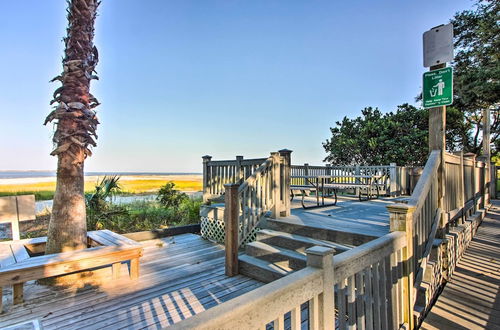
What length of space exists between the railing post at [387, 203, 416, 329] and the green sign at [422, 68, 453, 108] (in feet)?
5.88

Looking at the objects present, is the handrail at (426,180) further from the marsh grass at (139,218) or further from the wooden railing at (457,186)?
the marsh grass at (139,218)

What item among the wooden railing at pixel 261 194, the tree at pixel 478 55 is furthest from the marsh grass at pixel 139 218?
the tree at pixel 478 55

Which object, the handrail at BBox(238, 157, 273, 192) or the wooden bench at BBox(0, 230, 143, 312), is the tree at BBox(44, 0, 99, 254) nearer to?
the wooden bench at BBox(0, 230, 143, 312)

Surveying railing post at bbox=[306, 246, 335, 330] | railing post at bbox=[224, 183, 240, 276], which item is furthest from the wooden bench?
railing post at bbox=[306, 246, 335, 330]

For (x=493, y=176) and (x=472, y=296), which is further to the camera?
(x=493, y=176)

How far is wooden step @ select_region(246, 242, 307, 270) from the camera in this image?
344 centimetres

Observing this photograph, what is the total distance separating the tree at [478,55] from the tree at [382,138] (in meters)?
4.27

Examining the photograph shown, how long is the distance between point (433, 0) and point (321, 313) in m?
10.8

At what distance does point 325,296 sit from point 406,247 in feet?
4.50

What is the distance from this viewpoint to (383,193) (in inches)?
345

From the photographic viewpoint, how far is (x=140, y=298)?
3.22m

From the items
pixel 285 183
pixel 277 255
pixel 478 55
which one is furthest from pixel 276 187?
pixel 478 55

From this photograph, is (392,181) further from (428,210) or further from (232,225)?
(232,225)

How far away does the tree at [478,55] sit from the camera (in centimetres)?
671
